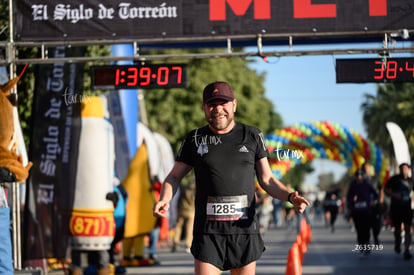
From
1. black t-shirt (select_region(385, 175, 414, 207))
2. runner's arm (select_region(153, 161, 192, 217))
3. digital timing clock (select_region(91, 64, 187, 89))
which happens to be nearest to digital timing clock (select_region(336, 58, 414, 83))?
digital timing clock (select_region(91, 64, 187, 89))

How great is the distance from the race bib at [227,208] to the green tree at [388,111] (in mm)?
30719

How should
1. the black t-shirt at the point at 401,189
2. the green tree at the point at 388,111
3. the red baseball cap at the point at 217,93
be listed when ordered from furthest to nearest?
the green tree at the point at 388,111, the black t-shirt at the point at 401,189, the red baseball cap at the point at 217,93

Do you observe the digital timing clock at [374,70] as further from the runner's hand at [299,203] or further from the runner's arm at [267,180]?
the runner's hand at [299,203]

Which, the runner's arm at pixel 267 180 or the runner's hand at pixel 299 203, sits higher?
the runner's arm at pixel 267 180

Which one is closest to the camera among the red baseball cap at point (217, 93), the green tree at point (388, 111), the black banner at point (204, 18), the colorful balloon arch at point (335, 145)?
the red baseball cap at point (217, 93)

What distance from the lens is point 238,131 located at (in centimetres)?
687

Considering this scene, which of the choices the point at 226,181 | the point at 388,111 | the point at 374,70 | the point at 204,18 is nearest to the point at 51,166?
the point at 204,18

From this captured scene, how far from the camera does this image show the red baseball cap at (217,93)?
6662mm

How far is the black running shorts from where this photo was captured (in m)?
6.67

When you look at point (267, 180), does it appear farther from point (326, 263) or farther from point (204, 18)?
point (326, 263)

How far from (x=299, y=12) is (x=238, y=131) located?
5.66 metres

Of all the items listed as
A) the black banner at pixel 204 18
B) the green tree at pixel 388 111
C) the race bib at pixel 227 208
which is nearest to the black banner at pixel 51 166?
the black banner at pixel 204 18

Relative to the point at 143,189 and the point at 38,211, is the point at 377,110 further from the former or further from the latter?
the point at 38,211

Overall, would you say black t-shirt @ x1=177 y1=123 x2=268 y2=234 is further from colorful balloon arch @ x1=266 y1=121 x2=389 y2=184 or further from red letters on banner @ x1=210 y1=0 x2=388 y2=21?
colorful balloon arch @ x1=266 y1=121 x2=389 y2=184
